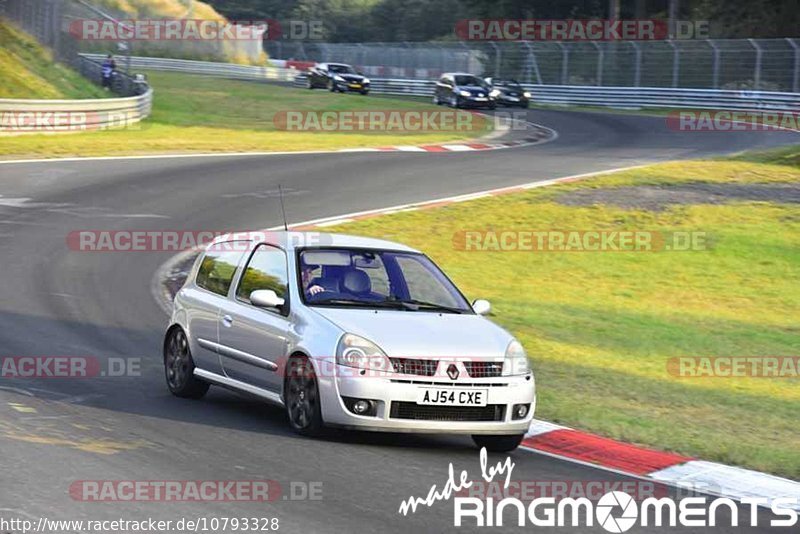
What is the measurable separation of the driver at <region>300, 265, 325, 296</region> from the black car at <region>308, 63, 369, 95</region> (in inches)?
1956

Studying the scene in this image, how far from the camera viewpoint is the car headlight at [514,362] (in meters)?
9.49

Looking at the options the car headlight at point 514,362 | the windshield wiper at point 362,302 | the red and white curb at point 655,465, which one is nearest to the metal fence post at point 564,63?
the red and white curb at point 655,465

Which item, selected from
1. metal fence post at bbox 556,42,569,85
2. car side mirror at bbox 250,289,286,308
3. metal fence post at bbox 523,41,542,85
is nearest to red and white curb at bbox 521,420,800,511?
car side mirror at bbox 250,289,286,308

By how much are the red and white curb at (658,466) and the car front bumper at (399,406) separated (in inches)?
26.2

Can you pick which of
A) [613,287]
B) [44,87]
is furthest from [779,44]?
[613,287]

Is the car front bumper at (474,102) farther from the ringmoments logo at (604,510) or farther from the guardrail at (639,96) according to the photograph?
the ringmoments logo at (604,510)

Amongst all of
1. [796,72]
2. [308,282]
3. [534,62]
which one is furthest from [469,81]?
[308,282]

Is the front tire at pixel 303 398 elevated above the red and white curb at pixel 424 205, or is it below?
above

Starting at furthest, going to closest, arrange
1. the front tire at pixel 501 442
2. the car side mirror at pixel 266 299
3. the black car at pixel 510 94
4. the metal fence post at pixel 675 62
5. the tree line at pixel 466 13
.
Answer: the tree line at pixel 466 13 < the metal fence post at pixel 675 62 < the black car at pixel 510 94 < the car side mirror at pixel 266 299 < the front tire at pixel 501 442

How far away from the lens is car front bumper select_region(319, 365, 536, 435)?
9.15 metres

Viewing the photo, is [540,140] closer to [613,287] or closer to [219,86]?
[613,287]

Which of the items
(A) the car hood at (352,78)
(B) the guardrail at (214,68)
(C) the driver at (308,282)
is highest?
(C) the driver at (308,282)

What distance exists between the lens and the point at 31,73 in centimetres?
3794

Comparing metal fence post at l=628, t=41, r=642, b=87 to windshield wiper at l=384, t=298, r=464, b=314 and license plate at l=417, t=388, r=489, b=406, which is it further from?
license plate at l=417, t=388, r=489, b=406
